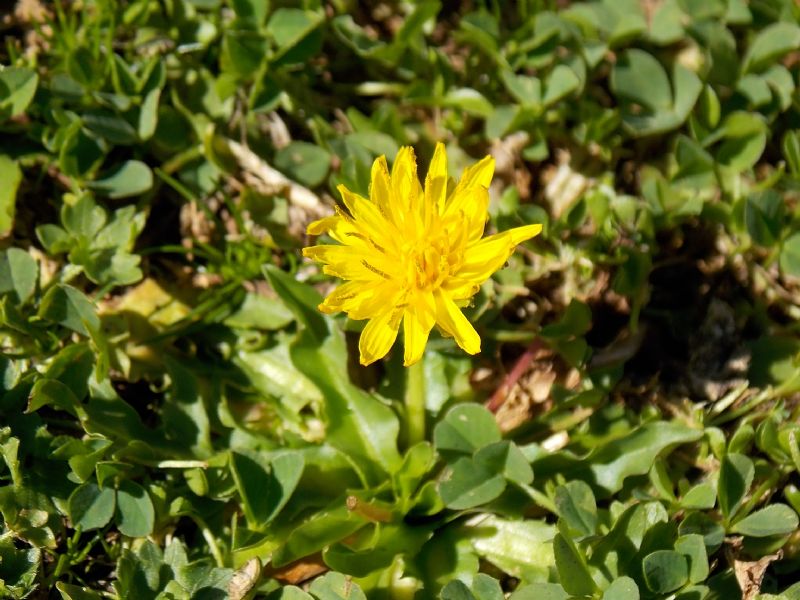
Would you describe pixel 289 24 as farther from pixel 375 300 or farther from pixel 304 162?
pixel 375 300

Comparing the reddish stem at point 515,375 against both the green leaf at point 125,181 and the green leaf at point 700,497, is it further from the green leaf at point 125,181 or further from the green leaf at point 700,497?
the green leaf at point 125,181

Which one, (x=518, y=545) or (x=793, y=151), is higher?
(x=793, y=151)

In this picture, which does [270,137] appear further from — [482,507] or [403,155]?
[482,507]

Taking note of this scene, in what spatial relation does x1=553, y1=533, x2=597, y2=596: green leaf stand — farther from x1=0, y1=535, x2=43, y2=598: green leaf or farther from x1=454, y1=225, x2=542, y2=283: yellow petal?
x1=0, y1=535, x2=43, y2=598: green leaf

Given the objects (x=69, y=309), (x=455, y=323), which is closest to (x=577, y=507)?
(x=455, y=323)

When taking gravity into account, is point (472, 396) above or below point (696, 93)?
below

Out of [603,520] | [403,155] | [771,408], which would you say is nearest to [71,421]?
[403,155]
